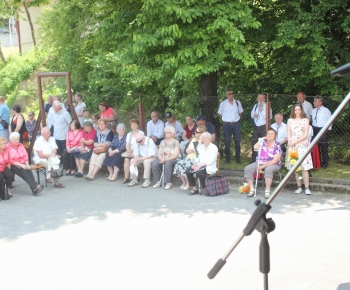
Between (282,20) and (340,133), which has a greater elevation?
(282,20)

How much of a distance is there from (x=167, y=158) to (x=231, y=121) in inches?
78.3

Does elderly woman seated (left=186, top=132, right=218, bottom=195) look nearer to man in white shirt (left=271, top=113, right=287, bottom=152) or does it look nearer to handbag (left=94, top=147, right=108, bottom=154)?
man in white shirt (left=271, top=113, right=287, bottom=152)

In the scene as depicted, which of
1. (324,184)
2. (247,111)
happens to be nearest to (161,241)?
(324,184)

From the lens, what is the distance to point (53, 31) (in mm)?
17000

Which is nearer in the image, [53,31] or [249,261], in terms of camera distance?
[249,261]

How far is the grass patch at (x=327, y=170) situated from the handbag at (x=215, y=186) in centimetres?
159

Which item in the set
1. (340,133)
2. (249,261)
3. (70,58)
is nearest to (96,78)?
(70,58)

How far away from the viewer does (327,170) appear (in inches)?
478

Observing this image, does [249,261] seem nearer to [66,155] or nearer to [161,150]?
[161,150]

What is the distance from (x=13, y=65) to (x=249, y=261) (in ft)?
83.9

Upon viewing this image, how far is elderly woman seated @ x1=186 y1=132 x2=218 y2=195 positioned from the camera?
11.3 metres

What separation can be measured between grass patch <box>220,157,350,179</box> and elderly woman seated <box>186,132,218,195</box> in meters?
1.47

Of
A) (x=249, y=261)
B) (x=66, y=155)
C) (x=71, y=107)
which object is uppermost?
(x=71, y=107)

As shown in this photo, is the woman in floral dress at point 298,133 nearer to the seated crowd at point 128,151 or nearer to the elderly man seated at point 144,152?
the seated crowd at point 128,151
